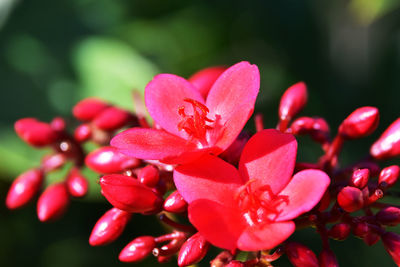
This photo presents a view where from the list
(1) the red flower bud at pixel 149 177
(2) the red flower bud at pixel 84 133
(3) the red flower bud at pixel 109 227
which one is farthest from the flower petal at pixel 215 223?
(2) the red flower bud at pixel 84 133

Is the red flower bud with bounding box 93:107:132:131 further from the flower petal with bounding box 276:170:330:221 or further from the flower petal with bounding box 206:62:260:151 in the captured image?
the flower petal with bounding box 276:170:330:221

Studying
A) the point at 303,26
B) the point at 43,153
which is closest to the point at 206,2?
the point at 303,26

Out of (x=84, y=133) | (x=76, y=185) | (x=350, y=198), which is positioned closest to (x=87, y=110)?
(x=84, y=133)

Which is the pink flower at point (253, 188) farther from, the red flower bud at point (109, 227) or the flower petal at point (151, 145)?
the red flower bud at point (109, 227)

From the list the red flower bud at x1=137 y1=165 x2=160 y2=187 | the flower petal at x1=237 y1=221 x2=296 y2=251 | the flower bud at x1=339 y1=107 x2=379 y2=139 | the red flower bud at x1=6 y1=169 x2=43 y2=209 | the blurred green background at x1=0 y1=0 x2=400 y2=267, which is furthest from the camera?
the blurred green background at x1=0 y1=0 x2=400 y2=267

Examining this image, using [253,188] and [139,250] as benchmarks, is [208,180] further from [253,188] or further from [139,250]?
[139,250]

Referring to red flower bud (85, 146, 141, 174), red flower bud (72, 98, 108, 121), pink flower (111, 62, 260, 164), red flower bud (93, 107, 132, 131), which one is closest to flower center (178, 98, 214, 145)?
pink flower (111, 62, 260, 164)
